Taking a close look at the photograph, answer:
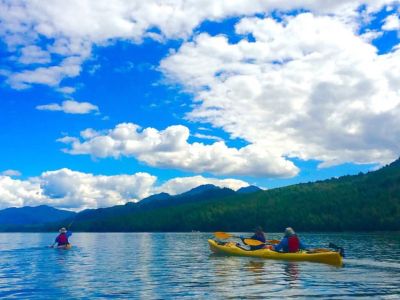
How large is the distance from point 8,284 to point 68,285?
436 centimetres

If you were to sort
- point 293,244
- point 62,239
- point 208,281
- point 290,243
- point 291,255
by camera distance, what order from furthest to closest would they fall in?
point 62,239 → point 290,243 → point 293,244 → point 291,255 → point 208,281

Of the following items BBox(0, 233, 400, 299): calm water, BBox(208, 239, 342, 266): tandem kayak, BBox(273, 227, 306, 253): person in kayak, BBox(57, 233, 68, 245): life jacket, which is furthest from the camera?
BBox(57, 233, 68, 245): life jacket

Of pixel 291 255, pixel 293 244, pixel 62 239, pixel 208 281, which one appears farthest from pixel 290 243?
pixel 62 239

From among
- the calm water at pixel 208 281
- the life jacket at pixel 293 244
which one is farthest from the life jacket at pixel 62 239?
the life jacket at pixel 293 244

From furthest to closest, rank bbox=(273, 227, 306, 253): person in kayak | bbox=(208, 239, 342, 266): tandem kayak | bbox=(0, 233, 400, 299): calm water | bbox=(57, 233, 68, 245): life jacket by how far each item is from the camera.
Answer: bbox=(57, 233, 68, 245): life jacket
bbox=(273, 227, 306, 253): person in kayak
bbox=(208, 239, 342, 266): tandem kayak
bbox=(0, 233, 400, 299): calm water

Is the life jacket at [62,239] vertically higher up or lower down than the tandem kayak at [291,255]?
higher up

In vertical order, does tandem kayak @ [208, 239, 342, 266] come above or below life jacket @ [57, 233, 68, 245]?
below

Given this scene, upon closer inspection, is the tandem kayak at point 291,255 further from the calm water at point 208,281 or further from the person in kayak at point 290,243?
the calm water at point 208,281

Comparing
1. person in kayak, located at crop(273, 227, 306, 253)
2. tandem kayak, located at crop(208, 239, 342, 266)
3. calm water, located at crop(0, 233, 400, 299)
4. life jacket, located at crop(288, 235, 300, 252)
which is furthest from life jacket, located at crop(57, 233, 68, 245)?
life jacket, located at crop(288, 235, 300, 252)

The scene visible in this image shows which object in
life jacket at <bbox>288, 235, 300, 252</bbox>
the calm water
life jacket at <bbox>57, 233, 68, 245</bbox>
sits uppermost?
life jacket at <bbox>57, 233, 68, 245</bbox>

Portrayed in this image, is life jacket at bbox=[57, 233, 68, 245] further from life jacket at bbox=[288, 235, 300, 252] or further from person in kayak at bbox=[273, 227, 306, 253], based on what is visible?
life jacket at bbox=[288, 235, 300, 252]

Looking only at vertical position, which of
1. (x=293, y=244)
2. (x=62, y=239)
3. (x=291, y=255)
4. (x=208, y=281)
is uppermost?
(x=62, y=239)

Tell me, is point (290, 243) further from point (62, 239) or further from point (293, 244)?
point (62, 239)

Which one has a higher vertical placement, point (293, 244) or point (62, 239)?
point (62, 239)
